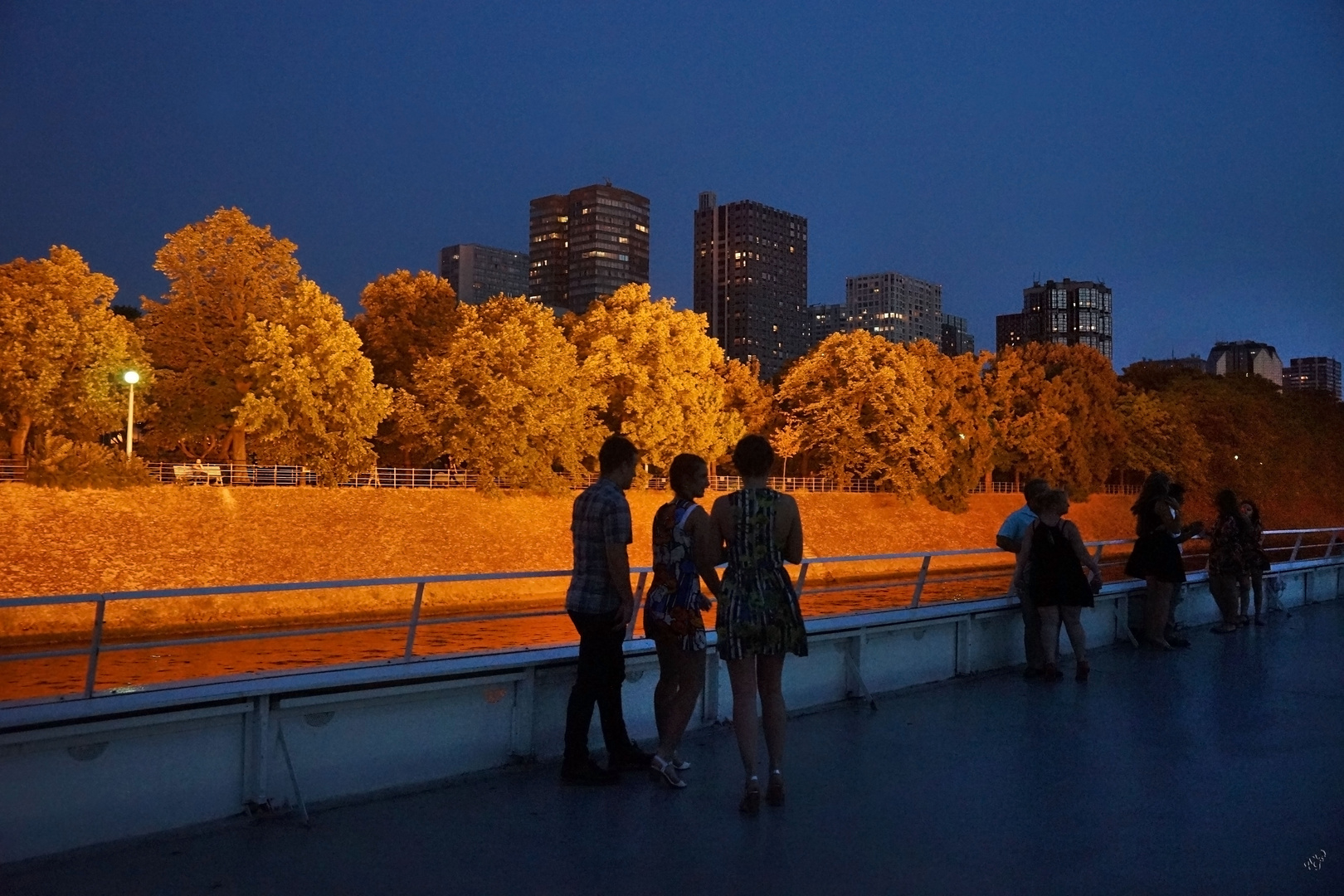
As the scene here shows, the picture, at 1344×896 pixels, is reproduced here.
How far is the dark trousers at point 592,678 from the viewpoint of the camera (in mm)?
6121

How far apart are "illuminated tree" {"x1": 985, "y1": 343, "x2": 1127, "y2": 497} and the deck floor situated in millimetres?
56501

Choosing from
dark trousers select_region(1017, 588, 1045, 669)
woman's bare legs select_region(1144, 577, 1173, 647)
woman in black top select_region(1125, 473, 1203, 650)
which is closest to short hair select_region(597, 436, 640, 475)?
dark trousers select_region(1017, 588, 1045, 669)

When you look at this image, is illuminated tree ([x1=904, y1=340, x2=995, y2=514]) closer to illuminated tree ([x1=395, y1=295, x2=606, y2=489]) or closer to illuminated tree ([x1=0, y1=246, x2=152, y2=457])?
illuminated tree ([x1=395, y1=295, x2=606, y2=489])

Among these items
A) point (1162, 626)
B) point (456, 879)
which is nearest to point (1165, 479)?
point (1162, 626)

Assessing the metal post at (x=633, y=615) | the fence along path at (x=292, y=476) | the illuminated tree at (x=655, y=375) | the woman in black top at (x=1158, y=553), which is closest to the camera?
the metal post at (x=633, y=615)

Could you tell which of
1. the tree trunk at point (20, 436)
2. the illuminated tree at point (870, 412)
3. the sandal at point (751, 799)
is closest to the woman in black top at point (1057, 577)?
the sandal at point (751, 799)

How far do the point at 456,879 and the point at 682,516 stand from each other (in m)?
2.27

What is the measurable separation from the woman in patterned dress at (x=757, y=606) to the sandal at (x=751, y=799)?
0.04 feet

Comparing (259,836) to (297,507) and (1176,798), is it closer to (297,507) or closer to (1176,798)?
(1176,798)

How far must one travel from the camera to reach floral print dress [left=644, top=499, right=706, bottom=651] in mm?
6008

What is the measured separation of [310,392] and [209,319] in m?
6.17

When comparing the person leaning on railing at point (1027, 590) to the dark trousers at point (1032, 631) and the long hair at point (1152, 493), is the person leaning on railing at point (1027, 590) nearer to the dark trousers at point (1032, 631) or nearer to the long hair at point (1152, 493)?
the dark trousers at point (1032, 631)

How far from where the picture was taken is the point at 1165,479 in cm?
1158

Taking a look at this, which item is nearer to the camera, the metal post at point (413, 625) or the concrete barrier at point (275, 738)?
the concrete barrier at point (275, 738)
